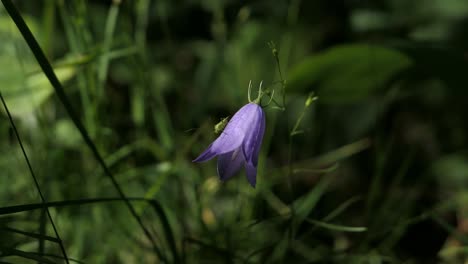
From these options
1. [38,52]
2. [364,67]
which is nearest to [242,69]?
[364,67]

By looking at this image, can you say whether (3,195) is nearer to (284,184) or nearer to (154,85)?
(154,85)

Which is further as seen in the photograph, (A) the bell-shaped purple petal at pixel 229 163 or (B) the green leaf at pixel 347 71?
→ (B) the green leaf at pixel 347 71

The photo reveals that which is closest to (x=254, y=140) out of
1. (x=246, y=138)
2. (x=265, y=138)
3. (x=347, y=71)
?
(x=246, y=138)

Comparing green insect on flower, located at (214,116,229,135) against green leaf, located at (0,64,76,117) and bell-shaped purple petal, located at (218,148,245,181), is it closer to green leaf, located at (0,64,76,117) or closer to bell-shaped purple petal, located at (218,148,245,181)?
bell-shaped purple petal, located at (218,148,245,181)

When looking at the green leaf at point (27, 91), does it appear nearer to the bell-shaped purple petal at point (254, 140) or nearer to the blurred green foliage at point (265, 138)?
the blurred green foliage at point (265, 138)

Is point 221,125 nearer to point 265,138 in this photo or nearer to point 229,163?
point 229,163

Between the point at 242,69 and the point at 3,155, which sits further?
the point at 242,69

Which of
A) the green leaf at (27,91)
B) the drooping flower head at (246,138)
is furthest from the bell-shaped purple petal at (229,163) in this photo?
the green leaf at (27,91)
